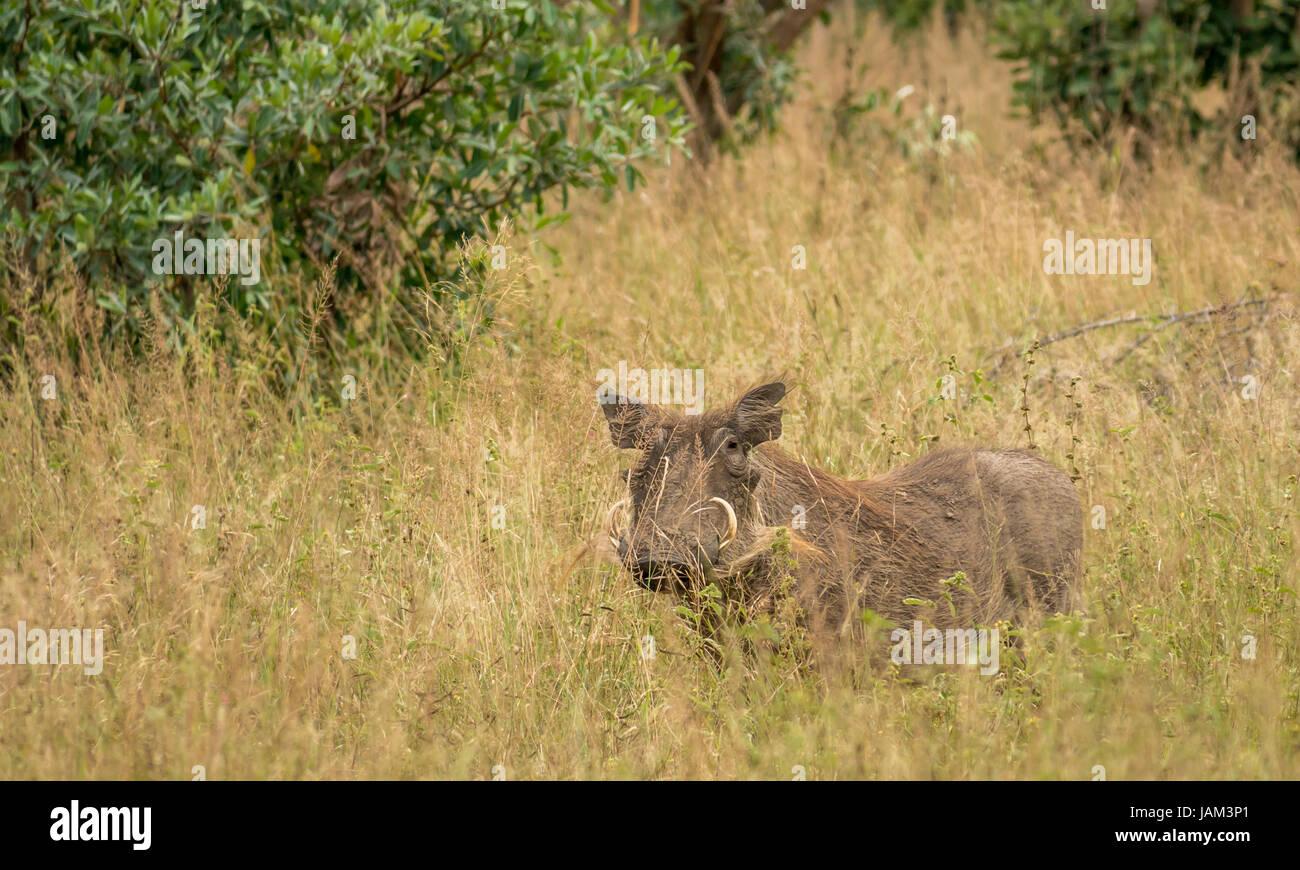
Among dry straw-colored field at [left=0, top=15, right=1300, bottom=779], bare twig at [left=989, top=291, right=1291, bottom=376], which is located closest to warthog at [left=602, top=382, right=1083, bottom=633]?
dry straw-colored field at [left=0, top=15, right=1300, bottom=779]

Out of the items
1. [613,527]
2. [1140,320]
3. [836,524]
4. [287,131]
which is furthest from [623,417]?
[1140,320]

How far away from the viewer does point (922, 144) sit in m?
8.34

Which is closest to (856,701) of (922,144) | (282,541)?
(282,541)

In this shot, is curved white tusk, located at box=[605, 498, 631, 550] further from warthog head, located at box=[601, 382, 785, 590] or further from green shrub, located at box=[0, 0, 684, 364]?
green shrub, located at box=[0, 0, 684, 364]

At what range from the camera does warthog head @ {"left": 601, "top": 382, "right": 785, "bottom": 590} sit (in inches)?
140

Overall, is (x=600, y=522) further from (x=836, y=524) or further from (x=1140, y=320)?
(x=1140, y=320)

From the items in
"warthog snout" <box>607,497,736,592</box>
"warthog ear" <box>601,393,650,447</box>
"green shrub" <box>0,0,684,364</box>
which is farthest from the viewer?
"green shrub" <box>0,0,684,364</box>

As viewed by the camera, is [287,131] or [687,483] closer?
[687,483]

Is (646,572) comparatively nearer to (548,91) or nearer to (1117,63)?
(548,91)

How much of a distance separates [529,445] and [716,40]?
465 centimetres

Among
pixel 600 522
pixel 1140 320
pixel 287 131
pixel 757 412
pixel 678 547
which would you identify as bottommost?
pixel 678 547

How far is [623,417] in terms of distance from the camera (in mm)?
3953

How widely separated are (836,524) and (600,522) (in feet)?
2.61
